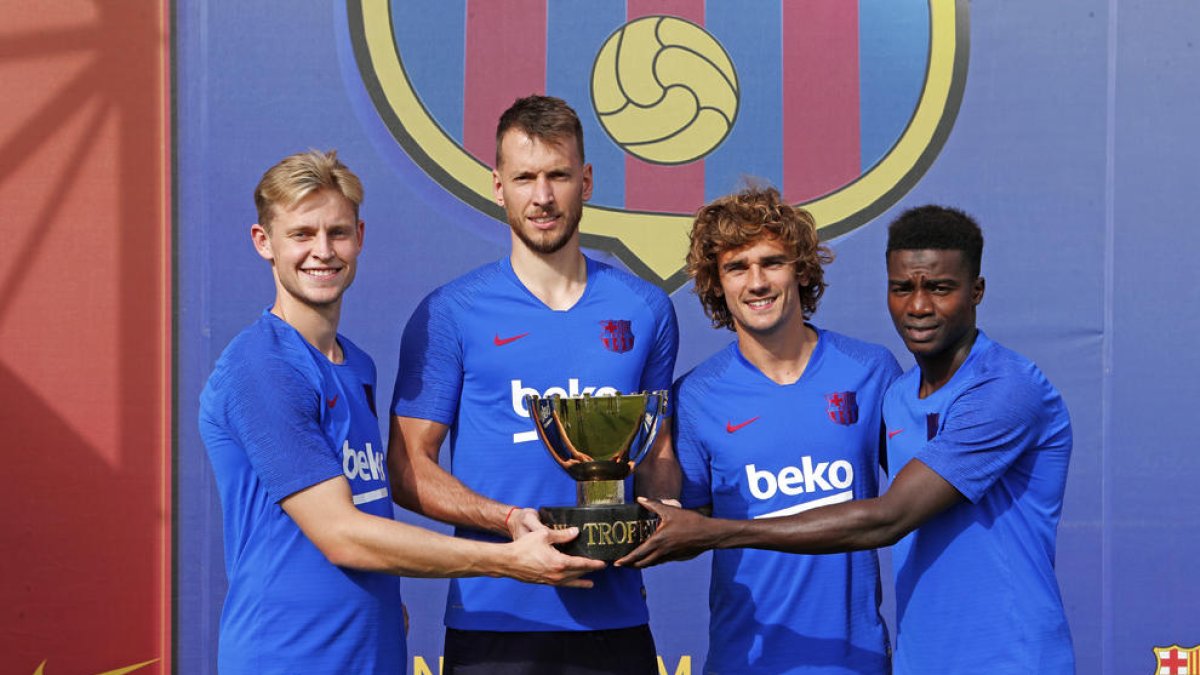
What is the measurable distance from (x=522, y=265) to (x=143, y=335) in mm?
1763

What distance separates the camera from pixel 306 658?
8.14ft

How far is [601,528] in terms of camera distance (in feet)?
8.09

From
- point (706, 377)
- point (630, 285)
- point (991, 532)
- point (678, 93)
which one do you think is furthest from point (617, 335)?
point (678, 93)

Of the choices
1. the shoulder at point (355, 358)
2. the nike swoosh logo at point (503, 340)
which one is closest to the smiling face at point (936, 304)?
the nike swoosh logo at point (503, 340)

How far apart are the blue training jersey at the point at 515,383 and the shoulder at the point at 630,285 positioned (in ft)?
0.03

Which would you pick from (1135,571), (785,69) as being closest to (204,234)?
(785,69)

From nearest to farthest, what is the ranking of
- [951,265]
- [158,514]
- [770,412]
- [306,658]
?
[306,658] → [951,265] → [770,412] → [158,514]

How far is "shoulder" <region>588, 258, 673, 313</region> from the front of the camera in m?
3.03

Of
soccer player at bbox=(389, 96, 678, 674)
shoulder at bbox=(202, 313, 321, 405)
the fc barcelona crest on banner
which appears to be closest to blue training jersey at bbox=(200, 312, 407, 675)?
shoulder at bbox=(202, 313, 321, 405)

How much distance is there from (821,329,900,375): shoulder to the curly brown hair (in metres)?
0.15

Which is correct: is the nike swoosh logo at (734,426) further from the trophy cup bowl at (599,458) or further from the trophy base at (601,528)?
the trophy base at (601,528)

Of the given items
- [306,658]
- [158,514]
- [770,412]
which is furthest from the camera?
[158,514]

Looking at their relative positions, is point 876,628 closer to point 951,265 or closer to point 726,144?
point 951,265

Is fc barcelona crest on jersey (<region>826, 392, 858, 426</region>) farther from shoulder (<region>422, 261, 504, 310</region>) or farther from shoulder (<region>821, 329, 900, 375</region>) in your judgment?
shoulder (<region>422, 261, 504, 310</region>)
